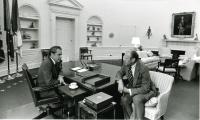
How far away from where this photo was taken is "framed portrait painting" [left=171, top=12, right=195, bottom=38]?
25.7ft

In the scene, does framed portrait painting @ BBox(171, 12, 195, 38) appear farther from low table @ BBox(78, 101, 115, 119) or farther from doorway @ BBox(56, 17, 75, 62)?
low table @ BBox(78, 101, 115, 119)

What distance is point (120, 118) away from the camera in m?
2.56

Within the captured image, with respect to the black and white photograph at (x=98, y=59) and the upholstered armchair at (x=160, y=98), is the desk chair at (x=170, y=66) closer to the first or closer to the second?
the black and white photograph at (x=98, y=59)

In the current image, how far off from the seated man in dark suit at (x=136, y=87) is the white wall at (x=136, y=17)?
6131mm

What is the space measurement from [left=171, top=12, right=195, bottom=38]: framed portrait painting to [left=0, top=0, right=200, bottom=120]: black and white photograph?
1.7 inches

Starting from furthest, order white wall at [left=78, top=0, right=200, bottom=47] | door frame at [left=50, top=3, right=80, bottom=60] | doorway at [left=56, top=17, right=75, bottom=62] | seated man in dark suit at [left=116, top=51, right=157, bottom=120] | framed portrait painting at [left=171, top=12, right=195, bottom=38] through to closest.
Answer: white wall at [left=78, top=0, right=200, bottom=47]
framed portrait painting at [left=171, top=12, right=195, bottom=38]
doorway at [left=56, top=17, right=75, bottom=62]
door frame at [left=50, top=3, right=80, bottom=60]
seated man in dark suit at [left=116, top=51, right=157, bottom=120]

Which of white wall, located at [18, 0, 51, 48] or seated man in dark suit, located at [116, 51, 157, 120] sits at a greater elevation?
white wall, located at [18, 0, 51, 48]

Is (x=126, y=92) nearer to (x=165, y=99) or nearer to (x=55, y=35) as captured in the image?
(x=165, y=99)

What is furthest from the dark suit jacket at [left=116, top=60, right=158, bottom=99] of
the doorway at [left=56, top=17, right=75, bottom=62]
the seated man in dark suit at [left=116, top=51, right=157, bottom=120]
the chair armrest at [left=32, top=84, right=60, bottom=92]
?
the doorway at [left=56, top=17, right=75, bottom=62]

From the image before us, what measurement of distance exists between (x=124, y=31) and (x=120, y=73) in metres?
6.64

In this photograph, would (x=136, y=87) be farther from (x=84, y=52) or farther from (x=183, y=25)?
(x=183, y=25)

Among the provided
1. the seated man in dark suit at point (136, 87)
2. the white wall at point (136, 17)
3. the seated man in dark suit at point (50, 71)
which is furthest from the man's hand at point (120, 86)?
the white wall at point (136, 17)

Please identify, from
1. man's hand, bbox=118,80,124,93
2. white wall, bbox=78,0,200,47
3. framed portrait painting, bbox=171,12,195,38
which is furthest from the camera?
white wall, bbox=78,0,200,47

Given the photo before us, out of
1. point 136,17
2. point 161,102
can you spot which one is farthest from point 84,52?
point 161,102
